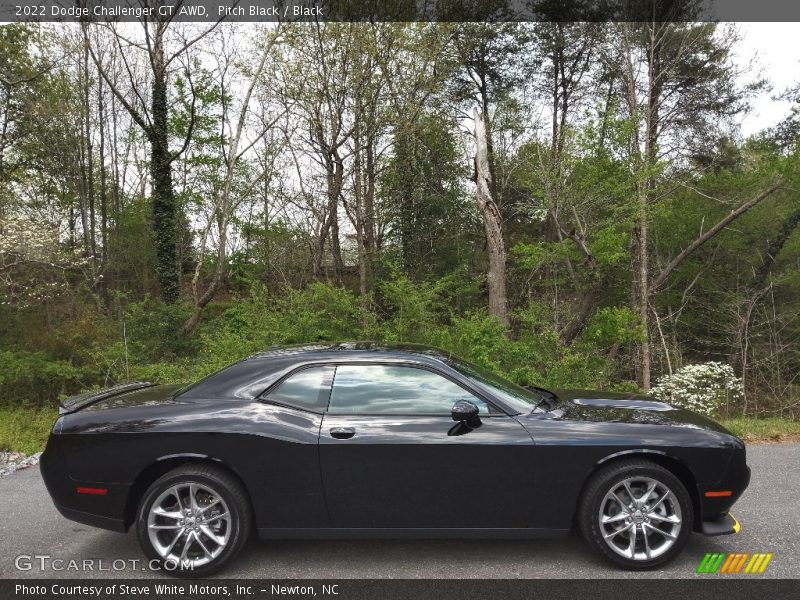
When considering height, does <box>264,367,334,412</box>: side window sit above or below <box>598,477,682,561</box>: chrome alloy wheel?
above

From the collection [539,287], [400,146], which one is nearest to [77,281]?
[400,146]

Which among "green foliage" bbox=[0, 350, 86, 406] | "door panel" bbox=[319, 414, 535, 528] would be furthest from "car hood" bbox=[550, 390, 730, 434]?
"green foliage" bbox=[0, 350, 86, 406]

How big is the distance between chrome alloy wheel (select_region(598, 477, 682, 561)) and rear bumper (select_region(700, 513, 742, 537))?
198 millimetres

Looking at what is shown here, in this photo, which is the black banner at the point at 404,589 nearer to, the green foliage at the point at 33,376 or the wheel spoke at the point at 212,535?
the wheel spoke at the point at 212,535

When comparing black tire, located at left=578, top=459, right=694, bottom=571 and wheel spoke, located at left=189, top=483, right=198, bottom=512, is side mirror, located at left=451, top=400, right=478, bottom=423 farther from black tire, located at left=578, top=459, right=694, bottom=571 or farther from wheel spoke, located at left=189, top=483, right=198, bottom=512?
wheel spoke, located at left=189, top=483, right=198, bottom=512

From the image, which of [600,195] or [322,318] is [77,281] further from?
[600,195]

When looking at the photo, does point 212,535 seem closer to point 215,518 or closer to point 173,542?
point 215,518

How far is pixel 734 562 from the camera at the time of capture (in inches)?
130

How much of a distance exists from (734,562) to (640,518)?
0.67 m

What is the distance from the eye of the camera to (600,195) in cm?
1379

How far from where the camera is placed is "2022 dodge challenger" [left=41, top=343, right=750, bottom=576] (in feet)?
10.8

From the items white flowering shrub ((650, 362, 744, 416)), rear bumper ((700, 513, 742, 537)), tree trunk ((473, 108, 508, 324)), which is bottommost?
white flowering shrub ((650, 362, 744, 416))

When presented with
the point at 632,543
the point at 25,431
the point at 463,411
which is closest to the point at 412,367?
the point at 463,411

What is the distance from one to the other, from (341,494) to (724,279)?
20701mm
